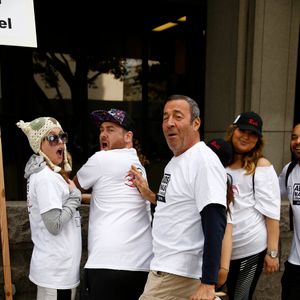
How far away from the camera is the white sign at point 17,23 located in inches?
106

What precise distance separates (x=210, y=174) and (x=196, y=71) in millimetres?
4304

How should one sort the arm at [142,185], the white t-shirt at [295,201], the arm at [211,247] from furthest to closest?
the white t-shirt at [295,201]
the arm at [142,185]
the arm at [211,247]

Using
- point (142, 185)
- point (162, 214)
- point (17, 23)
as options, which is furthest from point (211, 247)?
point (17, 23)

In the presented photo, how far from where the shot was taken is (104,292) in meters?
2.47

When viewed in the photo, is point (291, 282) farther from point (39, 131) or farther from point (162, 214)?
point (39, 131)

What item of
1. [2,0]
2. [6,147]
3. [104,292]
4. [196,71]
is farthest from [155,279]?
[6,147]

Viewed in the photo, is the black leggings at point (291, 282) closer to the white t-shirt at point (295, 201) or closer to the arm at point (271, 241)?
the white t-shirt at point (295, 201)

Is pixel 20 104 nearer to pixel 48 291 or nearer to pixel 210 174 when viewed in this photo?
pixel 48 291

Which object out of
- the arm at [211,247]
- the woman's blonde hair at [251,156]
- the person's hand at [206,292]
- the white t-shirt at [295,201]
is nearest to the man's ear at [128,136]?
the woman's blonde hair at [251,156]

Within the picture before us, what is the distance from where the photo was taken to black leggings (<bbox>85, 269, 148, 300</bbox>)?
2.48 m

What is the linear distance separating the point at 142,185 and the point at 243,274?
114 cm

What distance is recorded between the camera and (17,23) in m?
2.75

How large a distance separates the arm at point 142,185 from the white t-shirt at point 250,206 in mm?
672

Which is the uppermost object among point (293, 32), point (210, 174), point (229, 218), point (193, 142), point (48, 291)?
point (293, 32)
